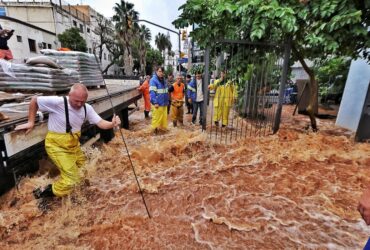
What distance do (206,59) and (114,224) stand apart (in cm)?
413

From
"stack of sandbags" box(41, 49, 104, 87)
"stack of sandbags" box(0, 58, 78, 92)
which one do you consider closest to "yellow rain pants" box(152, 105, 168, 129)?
"stack of sandbags" box(41, 49, 104, 87)

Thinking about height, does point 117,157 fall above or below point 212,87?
below

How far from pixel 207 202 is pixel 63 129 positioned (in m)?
2.24

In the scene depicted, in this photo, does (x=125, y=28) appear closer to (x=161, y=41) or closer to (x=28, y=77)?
(x=28, y=77)

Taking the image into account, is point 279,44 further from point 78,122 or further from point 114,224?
point 114,224

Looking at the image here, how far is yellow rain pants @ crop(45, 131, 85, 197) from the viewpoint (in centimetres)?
324

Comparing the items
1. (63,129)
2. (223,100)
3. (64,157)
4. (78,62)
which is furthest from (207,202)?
(78,62)

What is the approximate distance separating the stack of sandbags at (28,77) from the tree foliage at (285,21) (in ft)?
9.54

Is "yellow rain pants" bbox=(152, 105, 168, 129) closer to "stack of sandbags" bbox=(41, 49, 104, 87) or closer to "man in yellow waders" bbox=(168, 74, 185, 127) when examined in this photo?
"man in yellow waders" bbox=(168, 74, 185, 127)

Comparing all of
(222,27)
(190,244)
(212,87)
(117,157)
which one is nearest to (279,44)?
(222,27)

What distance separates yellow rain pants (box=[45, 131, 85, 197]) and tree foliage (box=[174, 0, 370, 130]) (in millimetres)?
3578

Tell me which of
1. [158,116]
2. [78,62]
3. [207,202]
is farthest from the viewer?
[158,116]

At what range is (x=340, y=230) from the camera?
2.97 metres

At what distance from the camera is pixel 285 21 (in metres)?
4.54
